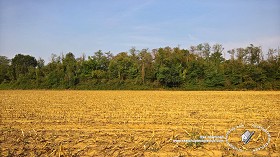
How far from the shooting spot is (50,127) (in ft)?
32.2

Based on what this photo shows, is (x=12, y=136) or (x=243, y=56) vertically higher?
(x=243, y=56)

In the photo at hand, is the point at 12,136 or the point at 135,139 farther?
the point at 12,136

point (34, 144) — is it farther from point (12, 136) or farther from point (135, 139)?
point (135, 139)

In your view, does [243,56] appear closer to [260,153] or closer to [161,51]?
[161,51]

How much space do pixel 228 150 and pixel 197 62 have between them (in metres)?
51.5

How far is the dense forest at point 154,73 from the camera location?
51.7 meters

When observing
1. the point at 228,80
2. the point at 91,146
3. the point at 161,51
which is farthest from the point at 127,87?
the point at 91,146

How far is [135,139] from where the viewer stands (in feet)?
24.0

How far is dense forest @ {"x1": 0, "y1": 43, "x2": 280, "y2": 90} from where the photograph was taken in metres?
51.7

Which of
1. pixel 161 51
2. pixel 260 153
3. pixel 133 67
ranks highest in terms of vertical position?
pixel 161 51

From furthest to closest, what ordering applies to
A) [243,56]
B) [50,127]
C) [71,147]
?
[243,56]
[50,127]
[71,147]

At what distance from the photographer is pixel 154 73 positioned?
5378 cm

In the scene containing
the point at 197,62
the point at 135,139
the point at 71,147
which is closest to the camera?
the point at 71,147

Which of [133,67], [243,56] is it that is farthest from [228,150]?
[243,56]
